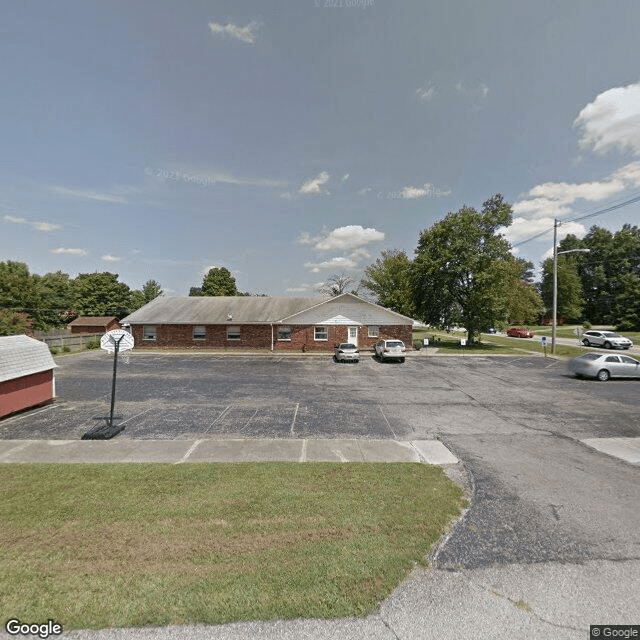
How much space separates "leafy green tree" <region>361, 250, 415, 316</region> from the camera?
2378 inches

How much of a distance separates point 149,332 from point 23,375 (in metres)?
22.1

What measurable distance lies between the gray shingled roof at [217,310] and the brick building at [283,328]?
0.10 meters

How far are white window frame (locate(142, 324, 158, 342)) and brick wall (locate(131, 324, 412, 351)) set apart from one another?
220mm

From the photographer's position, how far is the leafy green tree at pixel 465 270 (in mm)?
33594

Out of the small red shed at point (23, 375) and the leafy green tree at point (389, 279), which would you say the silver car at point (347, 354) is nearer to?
the small red shed at point (23, 375)

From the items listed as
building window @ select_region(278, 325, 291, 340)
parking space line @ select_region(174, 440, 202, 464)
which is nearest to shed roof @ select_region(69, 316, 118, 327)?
building window @ select_region(278, 325, 291, 340)

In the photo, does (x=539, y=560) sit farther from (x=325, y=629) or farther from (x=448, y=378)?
(x=448, y=378)

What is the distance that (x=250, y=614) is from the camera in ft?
11.3

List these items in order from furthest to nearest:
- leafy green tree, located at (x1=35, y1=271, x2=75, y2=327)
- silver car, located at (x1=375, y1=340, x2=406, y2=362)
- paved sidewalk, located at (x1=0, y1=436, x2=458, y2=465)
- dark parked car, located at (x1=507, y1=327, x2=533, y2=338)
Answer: leafy green tree, located at (x1=35, y1=271, x2=75, y2=327) → dark parked car, located at (x1=507, y1=327, x2=533, y2=338) → silver car, located at (x1=375, y1=340, x2=406, y2=362) → paved sidewalk, located at (x1=0, y1=436, x2=458, y2=465)

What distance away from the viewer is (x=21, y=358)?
1179 centimetres

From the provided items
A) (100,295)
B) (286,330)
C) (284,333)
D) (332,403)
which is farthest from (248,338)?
(100,295)

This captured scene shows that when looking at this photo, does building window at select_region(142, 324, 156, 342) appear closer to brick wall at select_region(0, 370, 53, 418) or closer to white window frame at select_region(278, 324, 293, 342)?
white window frame at select_region(278, 324, 293, 342)

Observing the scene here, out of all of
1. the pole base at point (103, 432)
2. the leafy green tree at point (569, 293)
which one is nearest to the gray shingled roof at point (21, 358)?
the pole base at point (103, 432)

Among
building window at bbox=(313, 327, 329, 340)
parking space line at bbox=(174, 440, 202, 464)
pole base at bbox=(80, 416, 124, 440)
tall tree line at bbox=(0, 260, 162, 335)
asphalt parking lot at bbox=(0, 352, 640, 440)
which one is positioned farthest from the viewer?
tall tree line at bbox=(0, 260, 162, 335)
